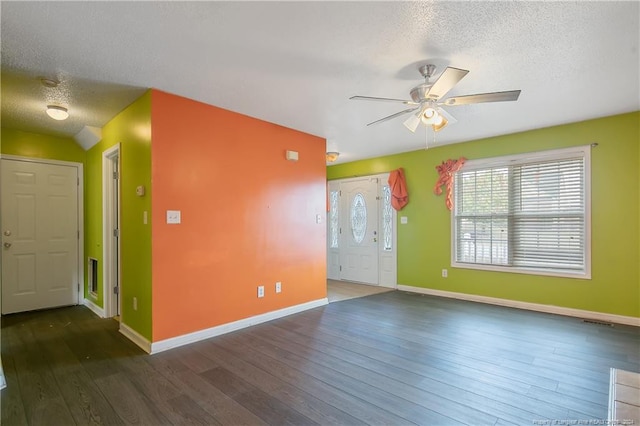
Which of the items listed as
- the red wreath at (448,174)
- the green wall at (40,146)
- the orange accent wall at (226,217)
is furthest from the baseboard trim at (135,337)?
the red wreath at (448,174)

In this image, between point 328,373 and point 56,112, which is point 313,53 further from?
point 56,112

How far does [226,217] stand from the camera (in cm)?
348

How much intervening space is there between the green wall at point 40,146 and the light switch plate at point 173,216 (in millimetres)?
2866

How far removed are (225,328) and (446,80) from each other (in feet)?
10.5

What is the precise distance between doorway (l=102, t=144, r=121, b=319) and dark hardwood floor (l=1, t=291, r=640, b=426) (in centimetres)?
44

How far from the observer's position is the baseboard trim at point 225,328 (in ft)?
9.68

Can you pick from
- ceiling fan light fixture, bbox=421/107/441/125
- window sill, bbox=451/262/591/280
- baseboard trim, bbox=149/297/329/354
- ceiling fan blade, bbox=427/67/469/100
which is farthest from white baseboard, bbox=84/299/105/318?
window sill, bbox=451/262/591/280

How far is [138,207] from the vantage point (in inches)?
123

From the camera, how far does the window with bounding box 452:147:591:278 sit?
13.0ft

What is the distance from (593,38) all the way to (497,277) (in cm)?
333

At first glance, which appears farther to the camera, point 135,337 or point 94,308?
point 94,308

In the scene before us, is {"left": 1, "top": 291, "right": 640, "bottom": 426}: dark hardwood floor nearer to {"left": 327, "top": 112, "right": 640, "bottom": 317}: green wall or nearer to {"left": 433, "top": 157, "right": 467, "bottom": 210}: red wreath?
{"left": 327, "top": 112, "right": 640, "bottom": 317}: green wall

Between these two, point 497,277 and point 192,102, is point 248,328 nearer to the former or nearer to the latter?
point 192,102

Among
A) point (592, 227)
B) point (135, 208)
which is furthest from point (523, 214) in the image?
point (135, 208)
